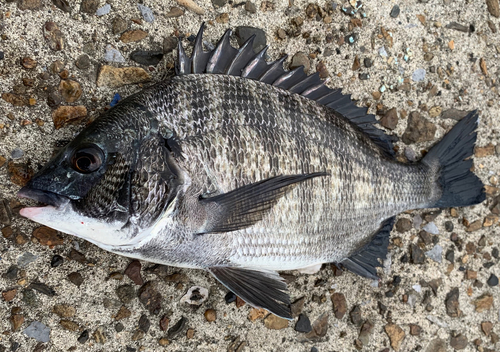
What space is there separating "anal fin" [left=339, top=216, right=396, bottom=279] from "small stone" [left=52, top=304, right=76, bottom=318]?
121 cm

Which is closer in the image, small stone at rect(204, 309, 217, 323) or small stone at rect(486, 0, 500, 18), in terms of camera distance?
small stone at rect(204, 309, 217, 323)

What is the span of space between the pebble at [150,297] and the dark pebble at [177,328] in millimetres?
104

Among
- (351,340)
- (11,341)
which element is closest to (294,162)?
(351,340)

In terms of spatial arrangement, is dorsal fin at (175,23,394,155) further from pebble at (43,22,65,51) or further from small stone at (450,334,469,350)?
small stone at (450,334,469,350)

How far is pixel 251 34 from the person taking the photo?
6.00ft

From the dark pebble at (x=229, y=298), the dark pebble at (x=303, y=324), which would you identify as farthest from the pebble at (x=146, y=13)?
the dark pebble at (x=303, y=324)

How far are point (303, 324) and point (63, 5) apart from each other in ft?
5.92

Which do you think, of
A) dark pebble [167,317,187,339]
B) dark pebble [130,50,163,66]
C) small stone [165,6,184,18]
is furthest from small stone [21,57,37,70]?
dark pebble [167,317,187,339]

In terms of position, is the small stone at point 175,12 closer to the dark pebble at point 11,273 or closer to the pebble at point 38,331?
the dark pebble at point 11,273

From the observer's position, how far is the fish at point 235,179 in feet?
4.09

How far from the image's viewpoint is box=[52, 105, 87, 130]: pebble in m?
1.53

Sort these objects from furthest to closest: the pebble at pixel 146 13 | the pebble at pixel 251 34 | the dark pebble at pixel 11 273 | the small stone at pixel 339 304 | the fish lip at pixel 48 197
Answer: the small stone at pixel 339 304 → the pebble at pixel 251 34 → the pebble at pixel 146 13 → the dark pebble at pixel 11 273 → the fish lip at pixel 48 197

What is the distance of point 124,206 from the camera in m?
1.24

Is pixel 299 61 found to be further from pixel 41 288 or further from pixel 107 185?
pixel 41 288
